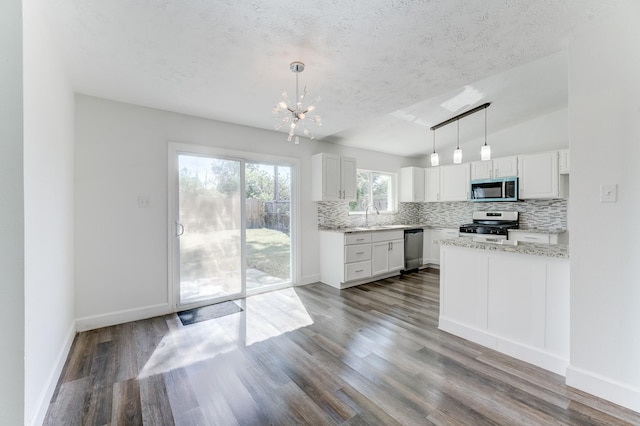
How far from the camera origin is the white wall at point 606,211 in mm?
1701

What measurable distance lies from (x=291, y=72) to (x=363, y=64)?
25.0 inches

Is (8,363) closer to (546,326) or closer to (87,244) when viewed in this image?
(87,244)

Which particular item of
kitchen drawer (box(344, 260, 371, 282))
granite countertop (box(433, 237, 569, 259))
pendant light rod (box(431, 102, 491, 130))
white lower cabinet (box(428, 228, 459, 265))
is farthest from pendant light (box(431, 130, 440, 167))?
kitchen drawer (box(344, 260, 371, 282))

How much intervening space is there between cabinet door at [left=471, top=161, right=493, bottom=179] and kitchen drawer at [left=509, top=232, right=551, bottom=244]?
3.66ft

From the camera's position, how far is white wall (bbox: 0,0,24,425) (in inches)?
43.9

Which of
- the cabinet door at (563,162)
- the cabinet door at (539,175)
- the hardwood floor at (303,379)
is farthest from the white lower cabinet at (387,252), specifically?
the cabinet door at (563,162)

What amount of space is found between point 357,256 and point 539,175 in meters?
3.19

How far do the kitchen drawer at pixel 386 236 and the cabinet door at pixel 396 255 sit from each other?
0.08m

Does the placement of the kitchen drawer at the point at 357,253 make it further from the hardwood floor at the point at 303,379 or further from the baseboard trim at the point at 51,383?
the baseboard trim at the point at 51,383

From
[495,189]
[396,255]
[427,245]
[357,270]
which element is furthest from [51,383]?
[495,189]

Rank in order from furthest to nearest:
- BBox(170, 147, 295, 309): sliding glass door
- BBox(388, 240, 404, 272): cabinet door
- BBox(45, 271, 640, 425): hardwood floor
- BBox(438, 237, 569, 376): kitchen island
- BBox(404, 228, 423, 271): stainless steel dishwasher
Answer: BBox(404, 228, 423, 271): stainless steel dishwasher → BBox(388, 240, 404, 272): cabinet door → BBox(170, 147, 295, 309): sliding glass door → BBox(438, 237, 569, 376): kitchen island → BBox(45, 271, 640, 425): hardwood floor

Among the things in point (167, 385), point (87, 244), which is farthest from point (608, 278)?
point (87, 244)

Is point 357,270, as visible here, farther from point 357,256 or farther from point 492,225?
point 492,225

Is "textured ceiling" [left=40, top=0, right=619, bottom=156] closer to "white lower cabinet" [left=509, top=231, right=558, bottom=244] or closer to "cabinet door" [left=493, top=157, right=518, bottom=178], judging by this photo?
"cabinet door" [left=493, top=157, right=518, bottom=178]
